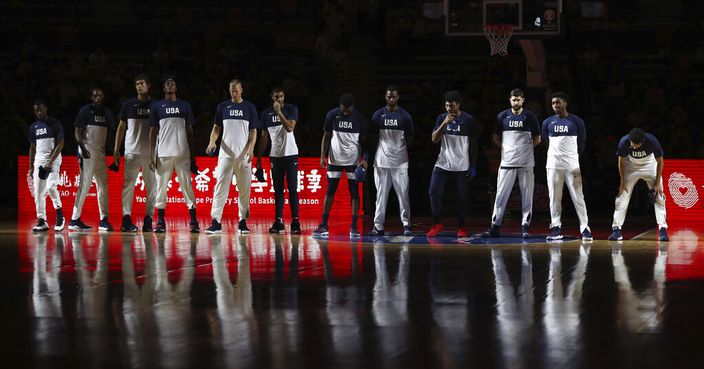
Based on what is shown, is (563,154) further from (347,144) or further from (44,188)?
(44,188)

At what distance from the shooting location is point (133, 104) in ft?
53.5

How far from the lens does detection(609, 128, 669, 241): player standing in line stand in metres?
15.0

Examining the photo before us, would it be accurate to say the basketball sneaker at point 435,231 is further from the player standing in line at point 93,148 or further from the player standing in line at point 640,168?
the player standing in line at point 93,148

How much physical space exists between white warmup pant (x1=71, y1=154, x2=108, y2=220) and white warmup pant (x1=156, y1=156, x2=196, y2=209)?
103 cm

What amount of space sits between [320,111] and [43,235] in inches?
535

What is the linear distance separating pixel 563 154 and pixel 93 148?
7165 millimetres

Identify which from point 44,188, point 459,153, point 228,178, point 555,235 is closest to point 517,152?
point 459,153

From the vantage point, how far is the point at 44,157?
16828mm

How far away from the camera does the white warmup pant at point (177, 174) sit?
16.2 metres

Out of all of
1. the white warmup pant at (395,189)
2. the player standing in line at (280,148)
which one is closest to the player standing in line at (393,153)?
the white warmup pant at (395,189)

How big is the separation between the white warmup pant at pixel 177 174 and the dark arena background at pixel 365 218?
0.72 metres

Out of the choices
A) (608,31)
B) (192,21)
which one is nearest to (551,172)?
(608,31)

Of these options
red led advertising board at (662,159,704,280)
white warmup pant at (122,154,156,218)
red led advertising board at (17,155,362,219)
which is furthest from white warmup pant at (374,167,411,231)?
red led advertising board at (662,159,704,280)

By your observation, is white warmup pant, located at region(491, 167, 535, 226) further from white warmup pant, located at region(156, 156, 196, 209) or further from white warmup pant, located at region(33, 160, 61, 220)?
white warmup pant, located at region(33, 160, 61, 220)
